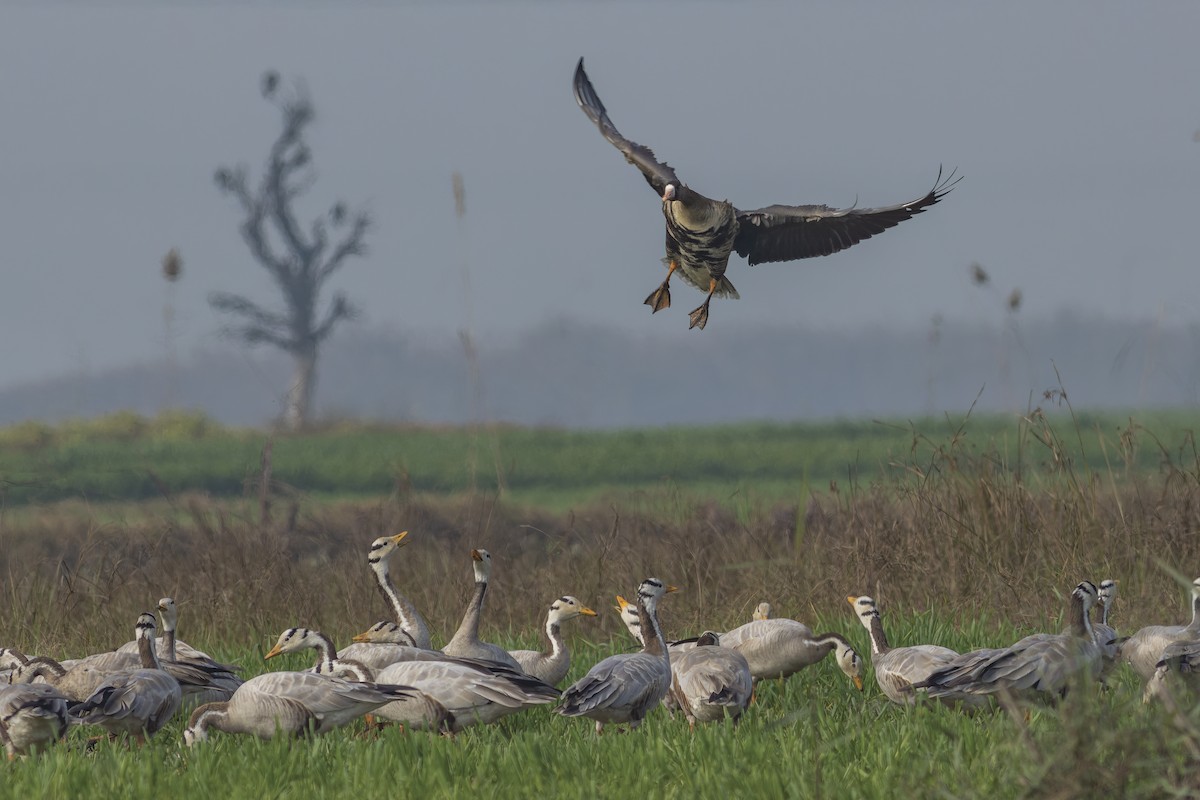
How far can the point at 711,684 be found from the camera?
877 cm

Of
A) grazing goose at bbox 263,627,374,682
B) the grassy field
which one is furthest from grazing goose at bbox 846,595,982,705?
grazing goose at bbox 263,627,374,682

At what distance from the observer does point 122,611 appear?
1420 cm

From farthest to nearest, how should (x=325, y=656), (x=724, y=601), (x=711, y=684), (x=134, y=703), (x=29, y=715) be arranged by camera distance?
(x=724, y=601)
(x=325, y=656)
(x=711, y=684)
(x=134, y=703)
(x=29, y=715)

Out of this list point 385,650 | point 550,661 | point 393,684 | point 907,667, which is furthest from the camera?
point 550,661

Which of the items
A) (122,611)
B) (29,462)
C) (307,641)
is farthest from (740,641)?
(29,462)

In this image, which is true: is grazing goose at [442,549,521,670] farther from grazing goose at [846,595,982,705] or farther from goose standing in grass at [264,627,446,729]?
grazing goose at [846,595,982,705]

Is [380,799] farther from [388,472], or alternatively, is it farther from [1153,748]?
[388,472]

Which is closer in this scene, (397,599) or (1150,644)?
(1150,644)

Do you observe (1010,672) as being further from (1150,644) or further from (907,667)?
(1150,644)

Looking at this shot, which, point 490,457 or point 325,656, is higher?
point 325,656

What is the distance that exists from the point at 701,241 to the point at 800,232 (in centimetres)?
177

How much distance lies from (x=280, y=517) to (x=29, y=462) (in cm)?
1788

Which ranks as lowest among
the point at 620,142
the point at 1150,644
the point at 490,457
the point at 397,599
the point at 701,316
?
the point at 490,457

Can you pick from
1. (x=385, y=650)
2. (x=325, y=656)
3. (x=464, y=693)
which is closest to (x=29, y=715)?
(x=325, y=656)
